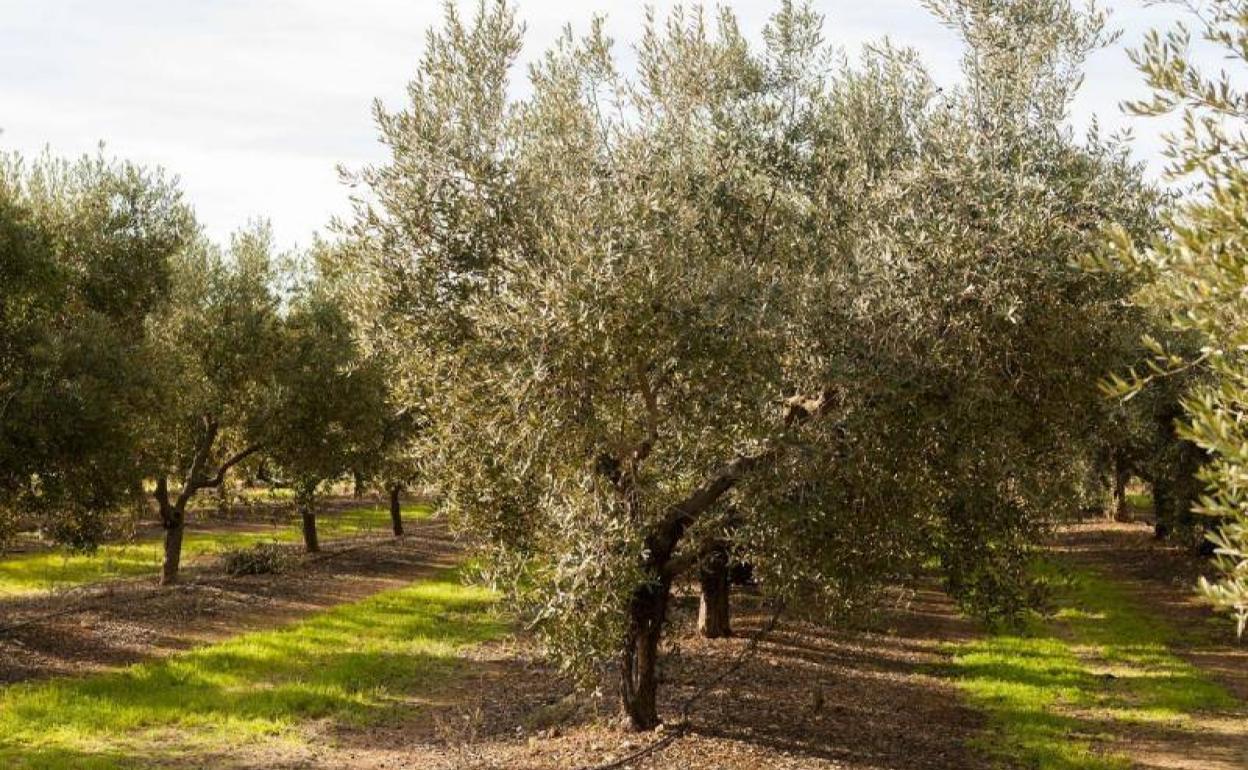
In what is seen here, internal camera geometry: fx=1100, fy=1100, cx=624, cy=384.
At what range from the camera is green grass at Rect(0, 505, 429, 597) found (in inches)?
1403

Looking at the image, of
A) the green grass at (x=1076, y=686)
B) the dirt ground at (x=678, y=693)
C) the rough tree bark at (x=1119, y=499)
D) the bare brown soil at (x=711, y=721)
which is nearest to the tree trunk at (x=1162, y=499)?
the dirt ground at (x=678, y=693)

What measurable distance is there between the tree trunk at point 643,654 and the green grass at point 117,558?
631 inches

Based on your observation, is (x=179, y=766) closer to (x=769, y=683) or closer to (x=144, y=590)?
(x=769, y=683)

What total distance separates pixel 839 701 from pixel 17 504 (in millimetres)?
18449

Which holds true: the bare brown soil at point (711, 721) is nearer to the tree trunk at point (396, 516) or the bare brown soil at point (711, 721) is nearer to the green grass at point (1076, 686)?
the green grass at point (1076, 686)

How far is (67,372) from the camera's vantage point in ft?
80.6

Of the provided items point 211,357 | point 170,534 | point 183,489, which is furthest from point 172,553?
point 211,357

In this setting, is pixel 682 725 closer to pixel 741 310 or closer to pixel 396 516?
pixel 741 310

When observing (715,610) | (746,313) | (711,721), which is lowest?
(711,721)

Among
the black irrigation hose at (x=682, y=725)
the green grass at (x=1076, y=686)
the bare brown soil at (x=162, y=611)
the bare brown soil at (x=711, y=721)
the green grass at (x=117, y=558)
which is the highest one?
the green grass at (x=117, y=558)

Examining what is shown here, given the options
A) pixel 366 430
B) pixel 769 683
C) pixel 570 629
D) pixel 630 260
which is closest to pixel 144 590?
pixel 366 430

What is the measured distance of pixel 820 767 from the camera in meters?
17.0

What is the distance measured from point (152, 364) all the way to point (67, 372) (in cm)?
440

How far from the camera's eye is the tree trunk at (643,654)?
17.5 metres
